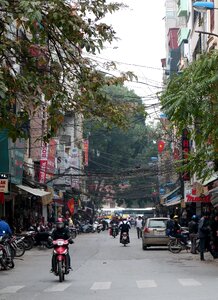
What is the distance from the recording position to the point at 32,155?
48281 mm

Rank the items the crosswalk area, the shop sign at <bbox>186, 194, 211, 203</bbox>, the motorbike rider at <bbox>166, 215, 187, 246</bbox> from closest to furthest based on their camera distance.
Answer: the crosswalk area
the motorbike rider at <bbox>166, 215, 187, 246</bbox>
the shop sign at <bbox>186, 194, 211, 203</bbox>

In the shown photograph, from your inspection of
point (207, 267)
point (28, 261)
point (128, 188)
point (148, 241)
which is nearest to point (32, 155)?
point (148, 241)

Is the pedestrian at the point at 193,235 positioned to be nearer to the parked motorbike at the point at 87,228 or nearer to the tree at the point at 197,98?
the tree at the point at 197,98

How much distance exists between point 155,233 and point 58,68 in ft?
61.9

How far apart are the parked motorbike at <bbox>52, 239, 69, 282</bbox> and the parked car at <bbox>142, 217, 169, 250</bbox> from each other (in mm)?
15406

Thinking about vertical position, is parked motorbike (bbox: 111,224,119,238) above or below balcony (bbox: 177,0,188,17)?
below

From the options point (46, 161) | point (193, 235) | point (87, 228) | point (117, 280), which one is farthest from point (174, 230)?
point (87, 228)

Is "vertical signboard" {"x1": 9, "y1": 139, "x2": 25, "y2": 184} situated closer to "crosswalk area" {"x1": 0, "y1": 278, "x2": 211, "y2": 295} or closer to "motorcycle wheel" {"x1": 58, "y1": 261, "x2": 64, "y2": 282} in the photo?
"motorcycle wheel" {"x1": 58, "y1": 261, "x2": 64, "y2": 282}

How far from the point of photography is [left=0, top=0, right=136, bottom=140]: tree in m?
14.1

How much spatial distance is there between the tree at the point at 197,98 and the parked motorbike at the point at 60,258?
16.6 ft

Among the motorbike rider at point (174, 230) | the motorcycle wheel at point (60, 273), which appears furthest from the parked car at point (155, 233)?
the motorcycle wheel at point (60, 273)

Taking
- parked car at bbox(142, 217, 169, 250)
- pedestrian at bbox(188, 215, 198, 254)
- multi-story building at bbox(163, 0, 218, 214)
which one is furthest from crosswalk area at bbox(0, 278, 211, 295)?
parked car at bbox(142, 217, 169, 250)

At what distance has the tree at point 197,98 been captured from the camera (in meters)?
19.2

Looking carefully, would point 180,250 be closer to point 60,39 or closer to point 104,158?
point 60,39
